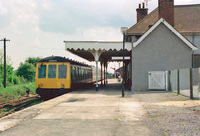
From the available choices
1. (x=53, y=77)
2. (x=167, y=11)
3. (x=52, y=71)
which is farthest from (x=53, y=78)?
(x=167, y=11)

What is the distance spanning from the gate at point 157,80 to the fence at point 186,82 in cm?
83

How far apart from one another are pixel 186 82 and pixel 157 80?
199 inches

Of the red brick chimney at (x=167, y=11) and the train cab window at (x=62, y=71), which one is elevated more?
the red brick chimney at (x=167, y=11)

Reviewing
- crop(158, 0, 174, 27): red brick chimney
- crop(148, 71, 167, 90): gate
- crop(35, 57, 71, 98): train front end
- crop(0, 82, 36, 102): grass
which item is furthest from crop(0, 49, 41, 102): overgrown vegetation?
crop(158, 0, 174, 27): red brick chimney

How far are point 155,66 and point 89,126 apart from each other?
12.4 metres

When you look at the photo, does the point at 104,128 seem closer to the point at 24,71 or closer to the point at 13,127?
the point at 13,127

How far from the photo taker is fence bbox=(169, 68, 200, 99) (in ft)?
37.2

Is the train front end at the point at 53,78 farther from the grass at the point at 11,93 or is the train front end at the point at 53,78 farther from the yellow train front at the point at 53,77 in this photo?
the grass at the point at 11,93

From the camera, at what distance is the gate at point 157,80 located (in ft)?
56.7

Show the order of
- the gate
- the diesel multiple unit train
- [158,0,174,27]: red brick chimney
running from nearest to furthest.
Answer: the diesel multiple unit train < the gate < [158,0,174,27]: red brick chimney

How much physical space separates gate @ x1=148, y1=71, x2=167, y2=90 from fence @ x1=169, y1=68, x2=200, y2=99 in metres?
0.83

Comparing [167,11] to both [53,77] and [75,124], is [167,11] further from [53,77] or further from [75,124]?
[75,124]

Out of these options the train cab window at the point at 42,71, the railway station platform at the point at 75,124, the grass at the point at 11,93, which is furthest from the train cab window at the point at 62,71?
the railway station platform at the point at 75,124

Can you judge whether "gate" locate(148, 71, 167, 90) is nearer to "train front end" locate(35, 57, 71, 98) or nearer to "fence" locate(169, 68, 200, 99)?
"fence" locate(169, 68, 200, 99)
